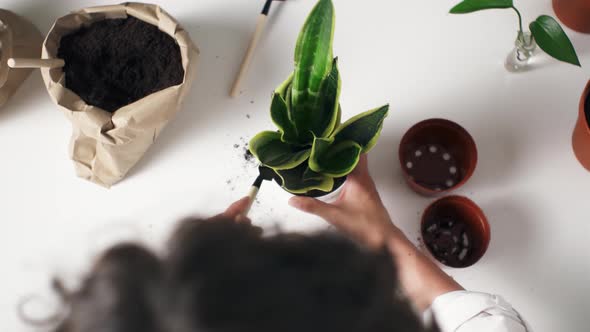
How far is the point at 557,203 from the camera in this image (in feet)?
2.22

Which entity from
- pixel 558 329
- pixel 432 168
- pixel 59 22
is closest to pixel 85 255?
pixel 59 22

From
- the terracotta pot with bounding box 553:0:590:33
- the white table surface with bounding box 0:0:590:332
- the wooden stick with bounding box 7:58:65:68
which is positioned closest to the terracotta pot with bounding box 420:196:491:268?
the white table surface with bounding box 0:0:590:332

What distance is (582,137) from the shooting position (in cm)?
65

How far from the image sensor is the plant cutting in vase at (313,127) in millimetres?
501

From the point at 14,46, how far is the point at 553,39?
0.71 metres

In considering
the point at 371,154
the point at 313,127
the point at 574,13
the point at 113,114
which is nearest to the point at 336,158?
the point at 313,127

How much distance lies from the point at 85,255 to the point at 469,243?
0.53 meters

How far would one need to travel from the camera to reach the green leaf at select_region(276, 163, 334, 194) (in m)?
0.56

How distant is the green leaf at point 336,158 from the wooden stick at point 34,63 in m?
0.36

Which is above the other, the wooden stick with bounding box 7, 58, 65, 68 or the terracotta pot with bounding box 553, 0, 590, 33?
the terracotta pot with bounding box 553, 0, 590, 33

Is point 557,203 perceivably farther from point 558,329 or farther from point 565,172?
point 558,329

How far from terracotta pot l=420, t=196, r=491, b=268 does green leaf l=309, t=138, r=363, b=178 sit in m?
0.17

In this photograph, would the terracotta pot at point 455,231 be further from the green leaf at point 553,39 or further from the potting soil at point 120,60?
the potting soil at point 120,60

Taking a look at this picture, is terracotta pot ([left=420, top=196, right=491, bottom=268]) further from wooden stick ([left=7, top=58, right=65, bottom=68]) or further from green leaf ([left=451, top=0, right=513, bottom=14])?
wooden stick ([left=7, top=58, right=65, bottom=68])
